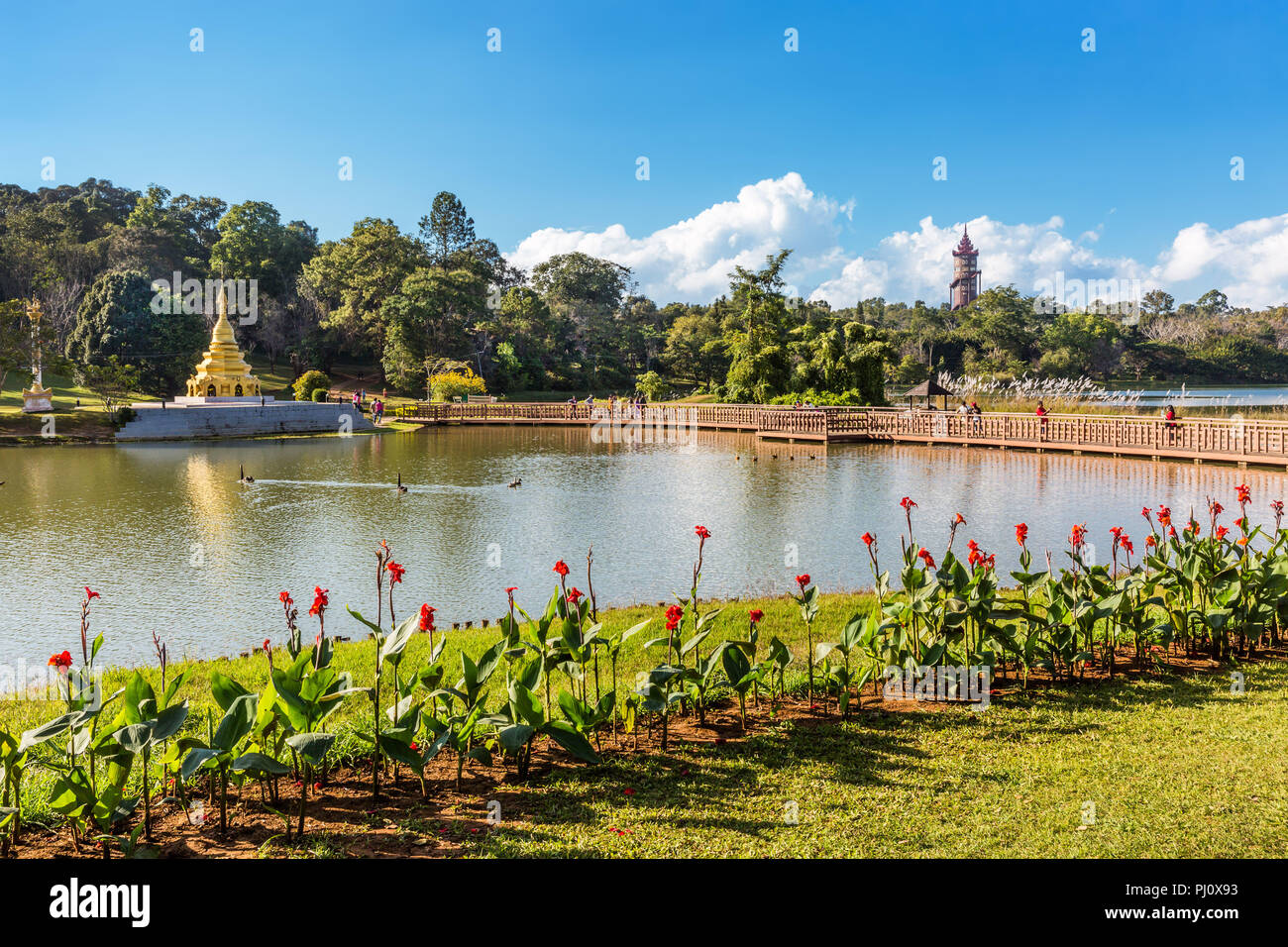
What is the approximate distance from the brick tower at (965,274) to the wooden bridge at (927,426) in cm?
11747

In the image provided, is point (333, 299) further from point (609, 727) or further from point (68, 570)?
point (609, 727)

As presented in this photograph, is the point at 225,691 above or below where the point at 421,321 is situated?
below

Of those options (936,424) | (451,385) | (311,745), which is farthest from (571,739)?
(451,385)

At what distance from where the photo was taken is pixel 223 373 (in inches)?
1490

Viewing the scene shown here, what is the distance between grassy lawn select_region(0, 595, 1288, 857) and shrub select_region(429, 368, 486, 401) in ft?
143

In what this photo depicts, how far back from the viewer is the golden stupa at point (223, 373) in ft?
123

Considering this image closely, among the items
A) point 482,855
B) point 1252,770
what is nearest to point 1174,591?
point 1252,770

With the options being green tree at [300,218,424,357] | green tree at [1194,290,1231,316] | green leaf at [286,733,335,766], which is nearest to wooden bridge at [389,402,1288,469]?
green tree at [300,218,424,357]

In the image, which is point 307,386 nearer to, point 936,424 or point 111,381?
point 111,381

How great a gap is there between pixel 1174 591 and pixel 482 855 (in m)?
5.94

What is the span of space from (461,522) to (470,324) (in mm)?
47984

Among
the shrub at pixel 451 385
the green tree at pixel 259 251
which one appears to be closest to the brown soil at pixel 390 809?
the shrub at pixel 451 385

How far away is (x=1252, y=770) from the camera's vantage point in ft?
14.6

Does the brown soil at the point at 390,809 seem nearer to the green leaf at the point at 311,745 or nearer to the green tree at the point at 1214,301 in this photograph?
the green leaf at the point at 311,745
